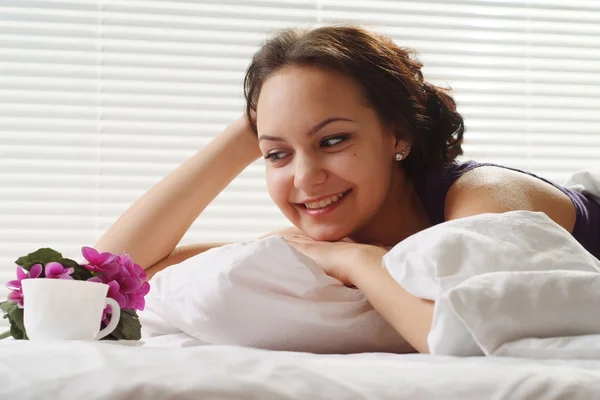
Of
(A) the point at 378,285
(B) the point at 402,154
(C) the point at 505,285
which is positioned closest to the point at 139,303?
(A) the point at 378,285

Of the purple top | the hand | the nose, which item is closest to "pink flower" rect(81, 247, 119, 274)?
the hand

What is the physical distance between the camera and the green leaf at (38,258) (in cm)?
109

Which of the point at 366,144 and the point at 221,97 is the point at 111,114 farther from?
the point at 366,144

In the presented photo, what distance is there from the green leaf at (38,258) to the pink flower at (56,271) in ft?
0.20

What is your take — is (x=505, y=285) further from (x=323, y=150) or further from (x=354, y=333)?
(x=323, y=150)

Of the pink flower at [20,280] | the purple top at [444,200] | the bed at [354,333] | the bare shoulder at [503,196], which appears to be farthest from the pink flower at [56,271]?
the purple top at [444,200]

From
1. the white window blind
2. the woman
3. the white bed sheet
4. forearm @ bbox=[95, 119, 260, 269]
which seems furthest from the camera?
the white window blind

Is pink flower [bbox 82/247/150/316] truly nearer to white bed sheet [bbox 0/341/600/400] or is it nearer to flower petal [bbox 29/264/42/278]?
flower petal [bbox 29/264/42/278]

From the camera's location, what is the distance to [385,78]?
1.51 m

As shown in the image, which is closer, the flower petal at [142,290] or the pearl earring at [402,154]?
the flower petal at [142,290]

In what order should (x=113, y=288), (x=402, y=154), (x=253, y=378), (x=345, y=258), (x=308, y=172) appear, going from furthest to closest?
(x=402, y=154), (x=308, y=172), (x=345, y=258), (x=113, y=288), (x=253, y=378)

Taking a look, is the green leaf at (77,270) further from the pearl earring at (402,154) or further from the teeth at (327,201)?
the pearl earring at (402,154)

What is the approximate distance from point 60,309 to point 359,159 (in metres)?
0.69

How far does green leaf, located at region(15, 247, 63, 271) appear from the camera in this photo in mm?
1088
